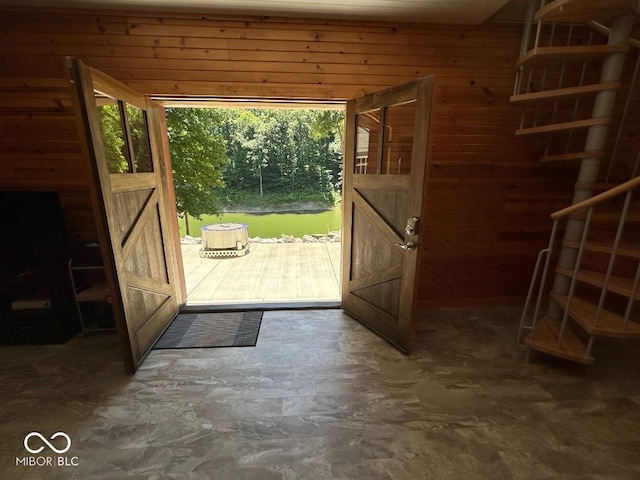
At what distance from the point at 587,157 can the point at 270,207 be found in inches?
498

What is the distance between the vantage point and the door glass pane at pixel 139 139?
224 cm

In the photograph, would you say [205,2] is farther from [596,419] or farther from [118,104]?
[596,419]

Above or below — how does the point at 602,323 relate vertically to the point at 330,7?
below

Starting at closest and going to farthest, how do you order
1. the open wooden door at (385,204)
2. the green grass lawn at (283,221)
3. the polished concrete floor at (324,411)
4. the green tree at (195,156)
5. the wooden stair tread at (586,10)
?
the polished concrete floor at (324,411), the wooden stair tread at (586,10), the open wooden door at (385,204), the green tree at (195,156), the green grass lawn at (283,221)

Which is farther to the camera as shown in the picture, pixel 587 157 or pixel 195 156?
pixel 195 156

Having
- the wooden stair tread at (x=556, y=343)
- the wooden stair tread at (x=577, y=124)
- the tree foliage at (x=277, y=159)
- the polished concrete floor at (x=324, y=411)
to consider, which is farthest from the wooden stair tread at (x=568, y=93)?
the tree foliage at (x=277, y=159)

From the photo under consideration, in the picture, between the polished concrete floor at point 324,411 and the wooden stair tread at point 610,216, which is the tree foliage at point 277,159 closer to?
the wooden stair tread at point 610,216

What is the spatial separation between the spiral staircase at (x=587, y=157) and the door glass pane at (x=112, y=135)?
2862mm

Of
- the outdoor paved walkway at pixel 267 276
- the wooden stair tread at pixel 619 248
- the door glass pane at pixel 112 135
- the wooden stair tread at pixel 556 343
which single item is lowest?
the outdoor paved walkway at pixel 267 276

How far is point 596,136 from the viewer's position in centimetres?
199

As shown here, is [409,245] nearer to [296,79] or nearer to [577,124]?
[577,124]

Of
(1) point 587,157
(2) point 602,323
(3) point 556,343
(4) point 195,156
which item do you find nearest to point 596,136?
(1) point 587,157

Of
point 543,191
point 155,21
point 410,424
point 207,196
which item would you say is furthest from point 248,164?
point 410,424

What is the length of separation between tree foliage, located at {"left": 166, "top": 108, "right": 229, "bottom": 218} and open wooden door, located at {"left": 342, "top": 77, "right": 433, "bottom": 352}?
413cm
